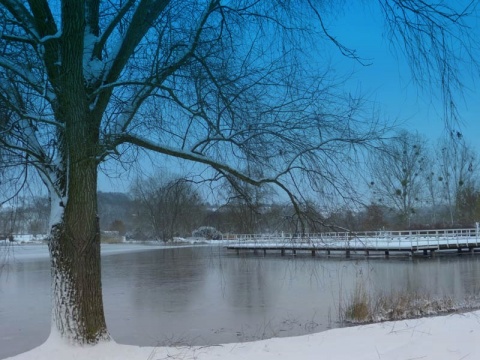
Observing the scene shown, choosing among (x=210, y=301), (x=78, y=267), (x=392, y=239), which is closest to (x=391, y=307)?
(x=210, y=301)

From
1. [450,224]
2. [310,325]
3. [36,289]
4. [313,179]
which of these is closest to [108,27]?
[313,179]

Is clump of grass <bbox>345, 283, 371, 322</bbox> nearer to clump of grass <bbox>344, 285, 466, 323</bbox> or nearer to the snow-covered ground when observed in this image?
clump of grass <bbox>344, 285, 466, 323</bbox>

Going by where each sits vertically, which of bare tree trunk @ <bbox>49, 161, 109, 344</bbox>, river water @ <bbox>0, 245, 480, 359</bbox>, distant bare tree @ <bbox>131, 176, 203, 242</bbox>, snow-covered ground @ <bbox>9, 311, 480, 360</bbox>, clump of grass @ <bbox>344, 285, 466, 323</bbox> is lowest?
river water @ <bbox>0, 245, 480, 359</bbox>

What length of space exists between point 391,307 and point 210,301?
622cm

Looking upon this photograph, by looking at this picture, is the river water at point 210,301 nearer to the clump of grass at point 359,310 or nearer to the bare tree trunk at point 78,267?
the clump of grass at point 359,310

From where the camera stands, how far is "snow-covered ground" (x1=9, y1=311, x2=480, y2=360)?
4.78 m

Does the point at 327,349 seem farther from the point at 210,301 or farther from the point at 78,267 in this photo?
the point at 210,301

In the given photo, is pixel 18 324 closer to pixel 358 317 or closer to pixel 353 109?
pixel 358 317

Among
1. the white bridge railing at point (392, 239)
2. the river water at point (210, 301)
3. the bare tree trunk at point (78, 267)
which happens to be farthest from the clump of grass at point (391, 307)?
the bare tree trunk at point (78, 267)

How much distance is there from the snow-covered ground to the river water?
1837mm

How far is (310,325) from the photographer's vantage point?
38.5 ft

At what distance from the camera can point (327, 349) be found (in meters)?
5.23

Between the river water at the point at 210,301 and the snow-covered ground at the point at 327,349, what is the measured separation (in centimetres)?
Result: 184

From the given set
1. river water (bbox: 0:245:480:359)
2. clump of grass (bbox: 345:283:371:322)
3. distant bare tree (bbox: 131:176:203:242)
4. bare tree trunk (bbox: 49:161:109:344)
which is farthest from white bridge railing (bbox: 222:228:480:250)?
bare tree trunk (bbox: 49:161:109:344)
